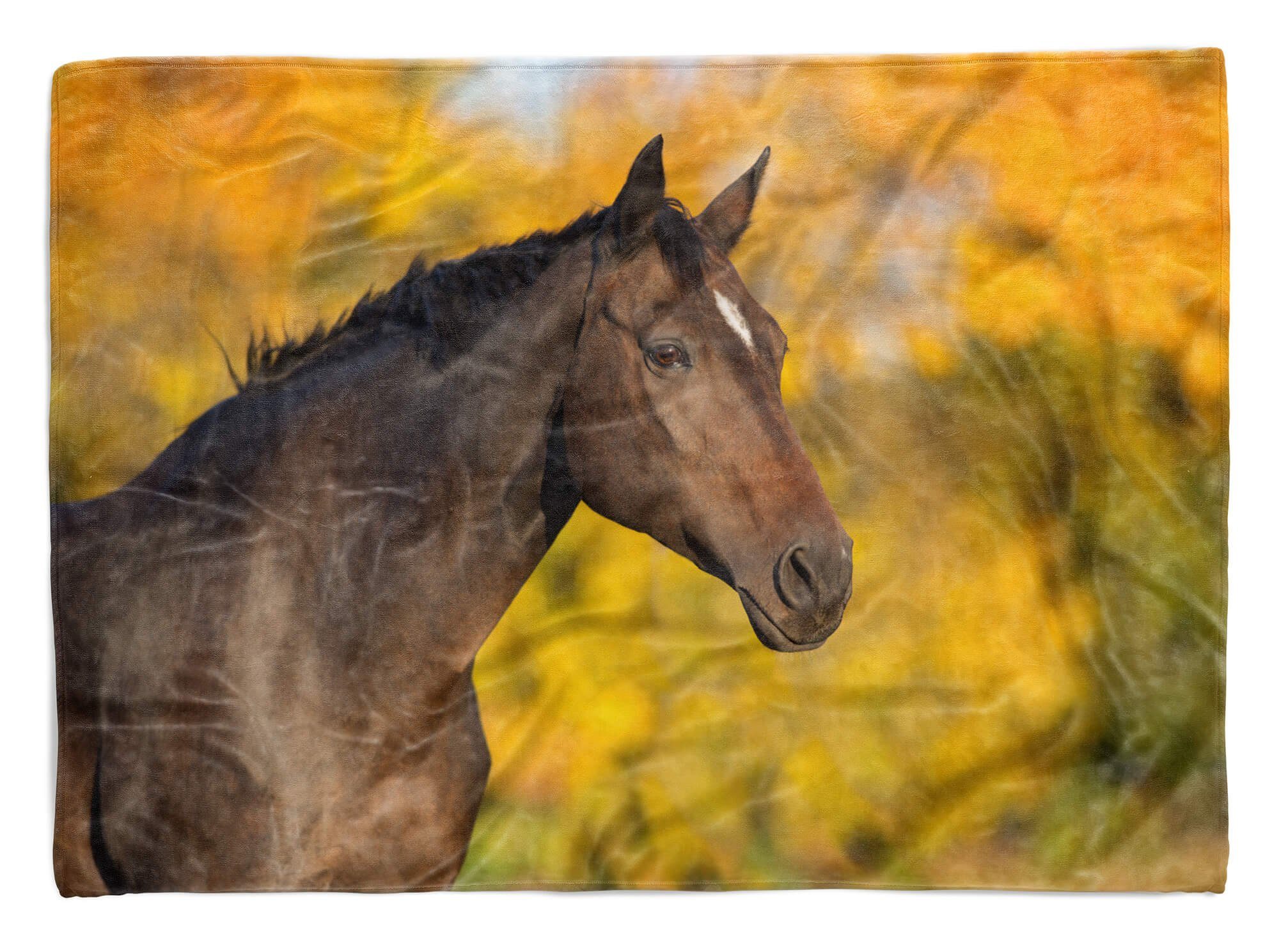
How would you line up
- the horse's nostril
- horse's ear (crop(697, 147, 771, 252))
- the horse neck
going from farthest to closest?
horse's ear (crop(697, 147, 771, 252)) → the horse neck → the horse's nostril

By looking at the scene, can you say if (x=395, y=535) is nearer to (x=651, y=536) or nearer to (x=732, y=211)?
(x=651, y=536)

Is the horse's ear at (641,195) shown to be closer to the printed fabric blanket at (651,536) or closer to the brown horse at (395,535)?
the brown horse at (395,535)

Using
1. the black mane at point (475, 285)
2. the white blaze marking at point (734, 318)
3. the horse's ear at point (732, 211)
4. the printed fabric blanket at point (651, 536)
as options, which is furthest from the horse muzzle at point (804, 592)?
the horse's ear at point (732, 211)

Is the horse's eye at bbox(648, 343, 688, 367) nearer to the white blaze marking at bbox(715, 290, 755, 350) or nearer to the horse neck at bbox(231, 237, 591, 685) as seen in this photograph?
the white blaze marking at bbox(715, 290, 755, 350)

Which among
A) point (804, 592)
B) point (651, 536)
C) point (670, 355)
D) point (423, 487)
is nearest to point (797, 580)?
point (804, 592)

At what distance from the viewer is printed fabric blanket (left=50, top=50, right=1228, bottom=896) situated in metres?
1.95

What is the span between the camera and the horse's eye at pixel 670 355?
1.78 meters

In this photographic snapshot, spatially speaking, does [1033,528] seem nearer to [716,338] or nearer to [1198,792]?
[1198,792]

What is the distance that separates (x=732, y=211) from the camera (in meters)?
1.99

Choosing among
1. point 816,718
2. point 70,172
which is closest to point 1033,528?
point 816,718

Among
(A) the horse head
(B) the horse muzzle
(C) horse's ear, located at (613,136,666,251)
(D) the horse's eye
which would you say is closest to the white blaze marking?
(A) the horse head

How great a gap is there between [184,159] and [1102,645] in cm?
245

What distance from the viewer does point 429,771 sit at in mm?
1942

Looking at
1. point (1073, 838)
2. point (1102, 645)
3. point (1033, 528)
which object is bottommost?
point (1073, 838)
